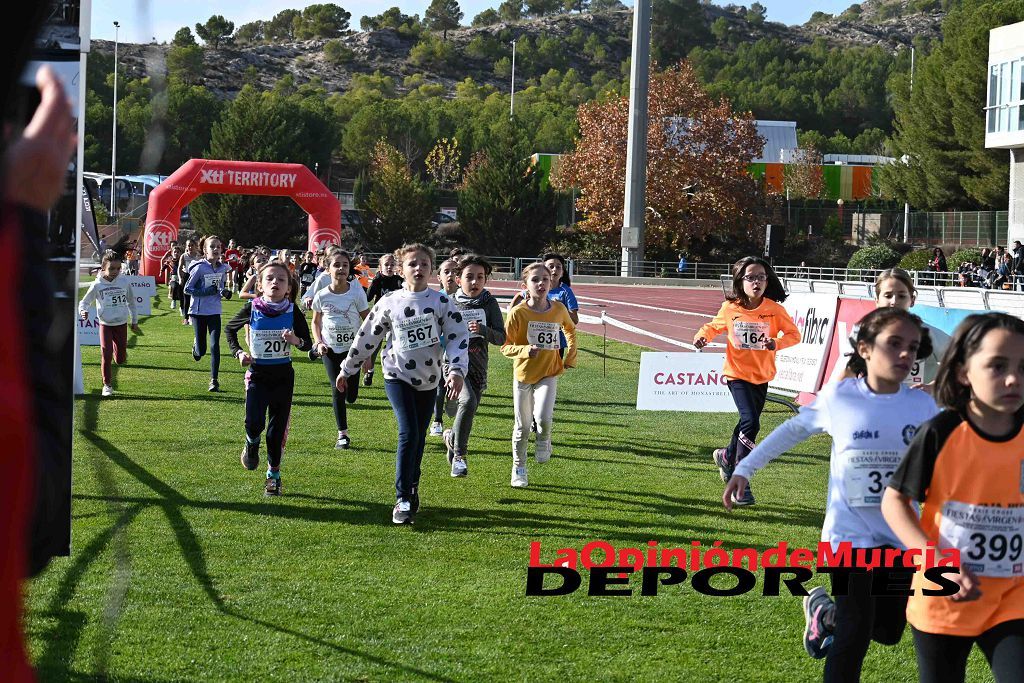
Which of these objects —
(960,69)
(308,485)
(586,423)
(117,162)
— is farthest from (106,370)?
(960,69)

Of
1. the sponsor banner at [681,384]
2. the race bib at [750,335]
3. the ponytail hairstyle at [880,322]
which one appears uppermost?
the ponytail hairstyle at [880,322]

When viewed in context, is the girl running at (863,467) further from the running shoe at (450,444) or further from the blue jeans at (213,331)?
the blue jeans at (213,331)

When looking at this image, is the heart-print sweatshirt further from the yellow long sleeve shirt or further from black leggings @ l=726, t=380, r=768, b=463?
black leggings @ l=726, t=380, r=768, b=463

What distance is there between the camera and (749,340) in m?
10.9

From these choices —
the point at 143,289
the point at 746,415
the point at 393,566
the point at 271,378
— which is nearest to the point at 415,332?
the point at 271,378

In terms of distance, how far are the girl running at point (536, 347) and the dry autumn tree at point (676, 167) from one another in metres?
54.4

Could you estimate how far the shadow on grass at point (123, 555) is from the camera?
1.03 meters

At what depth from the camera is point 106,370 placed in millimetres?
13797

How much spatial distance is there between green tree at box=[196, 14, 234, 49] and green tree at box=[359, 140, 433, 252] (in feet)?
216

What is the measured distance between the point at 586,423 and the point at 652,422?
0.84m

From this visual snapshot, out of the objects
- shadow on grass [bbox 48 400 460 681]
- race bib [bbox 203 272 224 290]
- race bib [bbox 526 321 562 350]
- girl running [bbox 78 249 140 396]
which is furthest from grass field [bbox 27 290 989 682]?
race bib [bbox 203 272 224 290]

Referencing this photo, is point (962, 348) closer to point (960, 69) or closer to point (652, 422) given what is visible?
point (652, 422)

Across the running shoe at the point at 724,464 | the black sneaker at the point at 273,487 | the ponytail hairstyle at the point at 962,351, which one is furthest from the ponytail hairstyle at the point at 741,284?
the ponytail hairstyle at the point at 962,351

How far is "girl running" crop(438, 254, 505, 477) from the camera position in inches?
440
